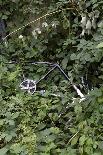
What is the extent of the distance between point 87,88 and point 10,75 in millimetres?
914

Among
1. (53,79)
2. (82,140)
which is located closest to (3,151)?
(82,140)

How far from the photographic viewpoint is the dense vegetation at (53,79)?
126 inches

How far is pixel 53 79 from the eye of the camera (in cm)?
434

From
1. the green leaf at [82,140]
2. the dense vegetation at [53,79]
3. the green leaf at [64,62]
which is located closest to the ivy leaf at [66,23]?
the dense vegetation at [53,79]

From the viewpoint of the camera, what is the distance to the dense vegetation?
3191 millimetres

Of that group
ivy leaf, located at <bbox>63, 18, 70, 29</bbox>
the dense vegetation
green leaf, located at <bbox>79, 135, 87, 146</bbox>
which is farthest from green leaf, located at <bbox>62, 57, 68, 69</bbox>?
green leaf, located at <bbox>79, 135, 87, 146</bbox>

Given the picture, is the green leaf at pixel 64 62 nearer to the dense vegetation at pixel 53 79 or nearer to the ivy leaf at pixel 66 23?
the dense vegetation at pixel 53 79

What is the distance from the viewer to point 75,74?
4.09 metres

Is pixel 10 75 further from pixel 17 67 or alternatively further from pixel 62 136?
pixel 62 136

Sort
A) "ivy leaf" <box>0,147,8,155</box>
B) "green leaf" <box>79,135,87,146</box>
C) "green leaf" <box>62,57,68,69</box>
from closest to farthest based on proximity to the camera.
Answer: "green leaf" <box>79,135,87,146</box>, "ivy leaf" <box>0,147,8,155</box>, "green leaf" <box>62,57,68,69</box>

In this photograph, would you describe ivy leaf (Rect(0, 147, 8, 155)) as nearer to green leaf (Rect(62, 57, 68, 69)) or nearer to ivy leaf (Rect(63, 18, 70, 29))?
green leaf (Rect(62, 57, 68, 69))

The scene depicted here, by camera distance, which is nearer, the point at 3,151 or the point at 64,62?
the point at 3,151

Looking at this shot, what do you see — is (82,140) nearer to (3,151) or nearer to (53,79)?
(3,151)

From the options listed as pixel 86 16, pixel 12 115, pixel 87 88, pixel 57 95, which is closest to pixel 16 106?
pixel 12 115
